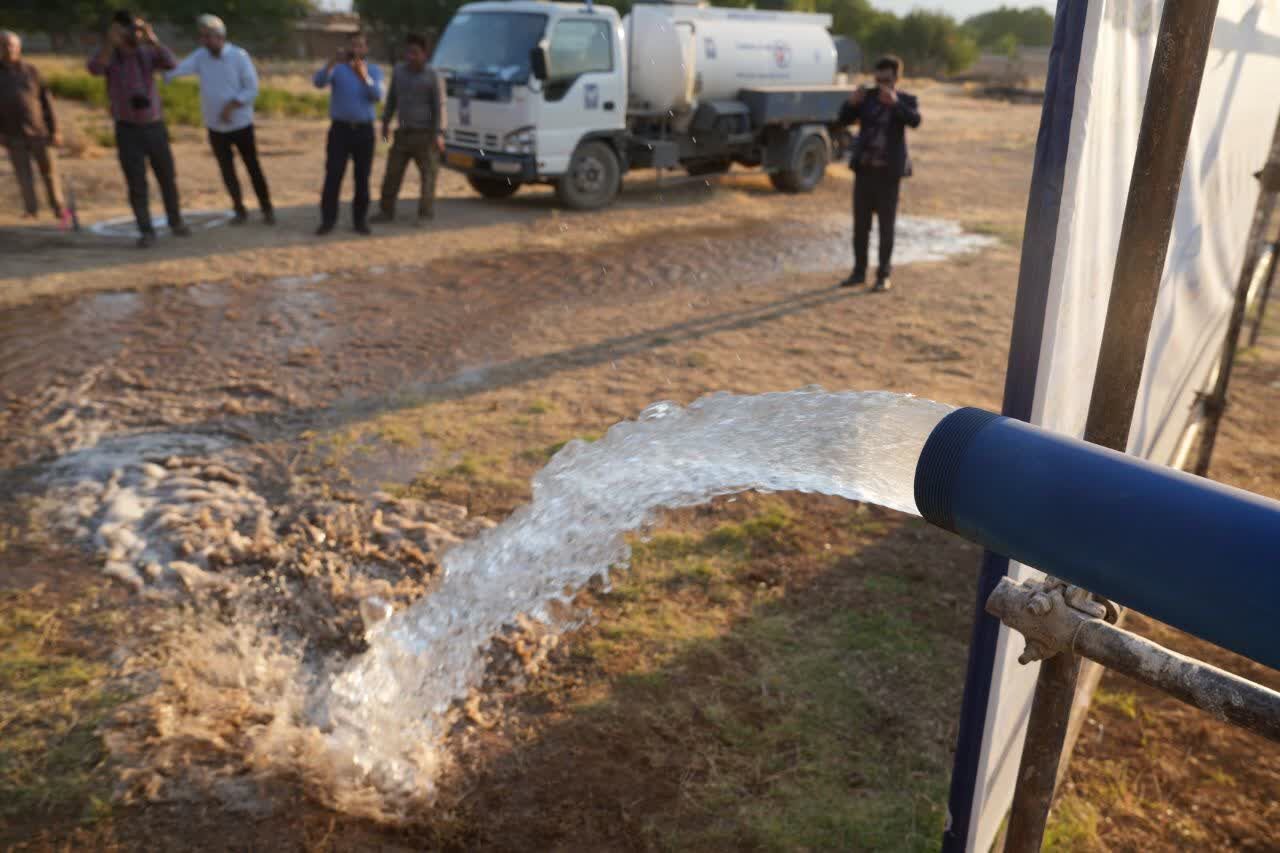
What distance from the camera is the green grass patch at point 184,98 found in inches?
769

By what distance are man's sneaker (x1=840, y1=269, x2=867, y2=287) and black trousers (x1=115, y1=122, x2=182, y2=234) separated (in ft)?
20.6

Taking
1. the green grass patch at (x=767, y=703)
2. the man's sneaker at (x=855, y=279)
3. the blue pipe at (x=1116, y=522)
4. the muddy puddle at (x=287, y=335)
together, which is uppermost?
the blue pipe at (x=1116, y=522)

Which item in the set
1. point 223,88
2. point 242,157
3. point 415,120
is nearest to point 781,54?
point 415,120

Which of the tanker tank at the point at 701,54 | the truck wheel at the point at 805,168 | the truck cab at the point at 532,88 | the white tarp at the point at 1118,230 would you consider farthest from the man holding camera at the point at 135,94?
the truck wheel at the point at 805,168

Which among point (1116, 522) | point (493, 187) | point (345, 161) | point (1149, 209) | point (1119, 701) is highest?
point (1149, 209)

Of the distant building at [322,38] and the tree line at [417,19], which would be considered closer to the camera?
the tree line at [417,19]

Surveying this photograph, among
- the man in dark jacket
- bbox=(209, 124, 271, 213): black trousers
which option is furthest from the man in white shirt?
the man in dark jacket

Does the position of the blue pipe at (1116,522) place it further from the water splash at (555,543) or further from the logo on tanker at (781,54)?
the logo on tanker at (781,54)

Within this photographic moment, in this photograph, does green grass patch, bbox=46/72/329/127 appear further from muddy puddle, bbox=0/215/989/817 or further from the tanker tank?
muddy puddle, bbox=0/215/989/817

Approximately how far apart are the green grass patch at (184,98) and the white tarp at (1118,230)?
62.8 ft

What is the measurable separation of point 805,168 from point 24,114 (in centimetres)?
1000

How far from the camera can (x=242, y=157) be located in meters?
9.56

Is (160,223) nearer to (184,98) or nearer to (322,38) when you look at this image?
(184,98)

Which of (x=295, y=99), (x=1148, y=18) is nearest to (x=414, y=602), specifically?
(x=1148, y=18)
